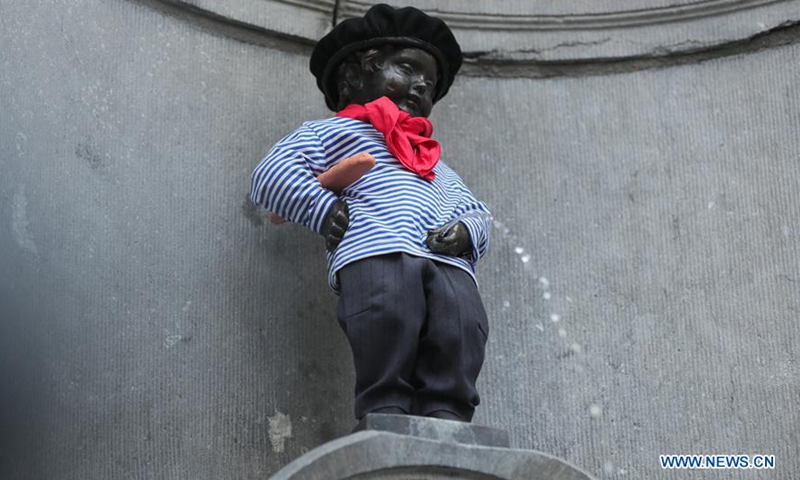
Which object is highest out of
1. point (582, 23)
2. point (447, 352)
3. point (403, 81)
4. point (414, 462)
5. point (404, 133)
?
point (582, 23)

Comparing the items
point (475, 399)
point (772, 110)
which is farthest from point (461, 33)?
point (475, 399)

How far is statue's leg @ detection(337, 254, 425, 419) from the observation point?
235cm

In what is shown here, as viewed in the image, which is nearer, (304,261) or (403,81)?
(403,81)

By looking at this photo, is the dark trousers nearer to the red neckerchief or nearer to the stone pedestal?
the stone pedestal

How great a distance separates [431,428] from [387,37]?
0.96 meters

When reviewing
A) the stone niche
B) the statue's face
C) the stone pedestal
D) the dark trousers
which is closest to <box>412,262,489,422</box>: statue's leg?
the dark trousers

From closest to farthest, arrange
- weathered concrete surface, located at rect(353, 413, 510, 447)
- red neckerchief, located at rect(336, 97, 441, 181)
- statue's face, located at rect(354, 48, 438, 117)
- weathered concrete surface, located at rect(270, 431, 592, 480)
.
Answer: weathered concrete surface, located at rect(270, 431, 592, 480) < weathered concrete surface, located at rect(353, 413, 510, 447) < red neckerchief, located at rect(336, 97, 441, 181) < statue's face, located at rect(354, 48, 438, 117)

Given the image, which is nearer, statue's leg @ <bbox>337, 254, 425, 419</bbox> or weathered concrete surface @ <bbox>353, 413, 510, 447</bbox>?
weathered concrete surface @ <bbox>353, 413, 510, 447</bbox>

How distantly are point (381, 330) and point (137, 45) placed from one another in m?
1.10

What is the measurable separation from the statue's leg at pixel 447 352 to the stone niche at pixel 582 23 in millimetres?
1066

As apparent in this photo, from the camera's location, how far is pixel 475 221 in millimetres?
2623

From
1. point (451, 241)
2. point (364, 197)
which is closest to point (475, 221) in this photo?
point (451, 241)

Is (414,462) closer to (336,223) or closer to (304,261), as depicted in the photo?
(336,223)

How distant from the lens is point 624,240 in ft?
10.3
